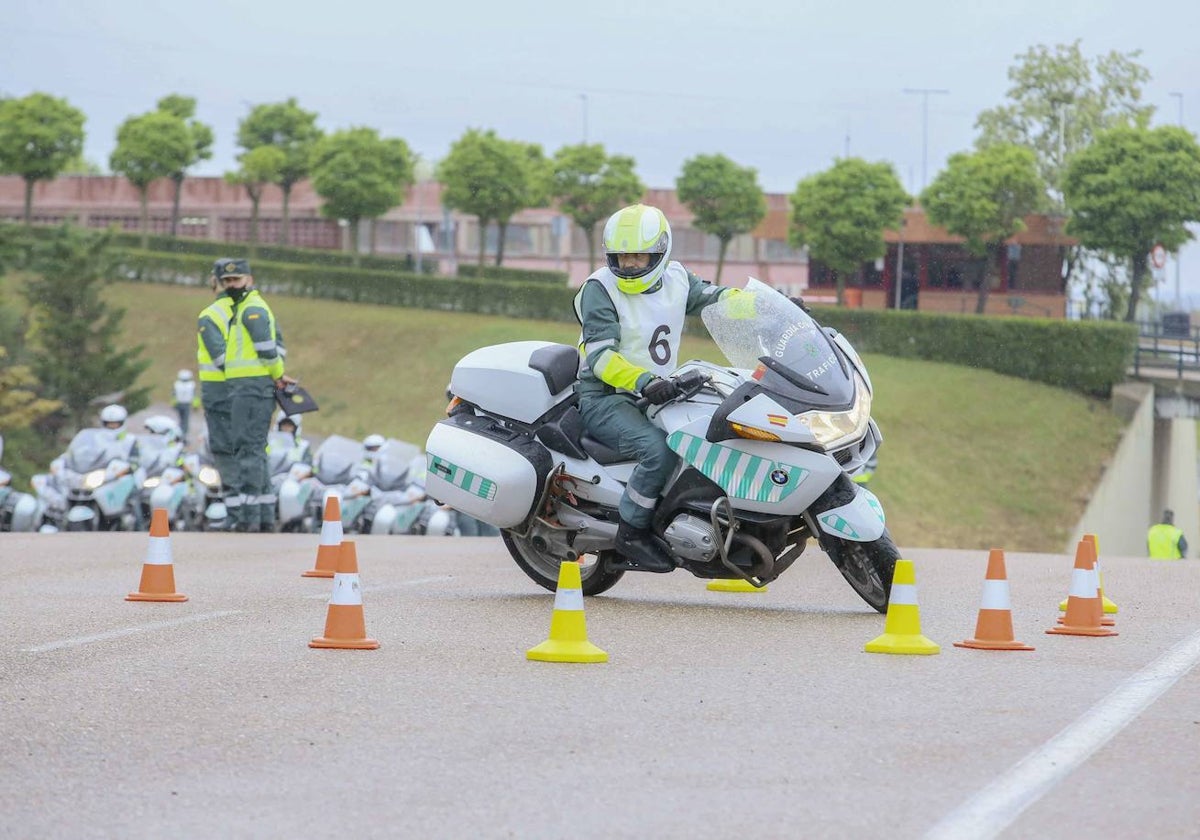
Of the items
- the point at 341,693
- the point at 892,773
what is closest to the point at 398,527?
the point at 341,693

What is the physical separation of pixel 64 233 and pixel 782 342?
114 feet

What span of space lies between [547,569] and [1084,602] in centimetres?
280

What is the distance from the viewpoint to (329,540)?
11578 mm

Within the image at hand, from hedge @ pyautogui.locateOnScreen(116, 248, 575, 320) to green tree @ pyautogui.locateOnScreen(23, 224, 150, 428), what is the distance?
19861 millimetres

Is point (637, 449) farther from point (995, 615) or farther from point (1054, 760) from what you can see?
point (1054, 760)

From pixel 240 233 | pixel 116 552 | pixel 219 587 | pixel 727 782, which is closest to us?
pixel 727 782

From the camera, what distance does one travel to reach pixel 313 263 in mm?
76562

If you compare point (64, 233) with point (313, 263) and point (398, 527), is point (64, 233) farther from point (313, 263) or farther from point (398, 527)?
point (313, 263)

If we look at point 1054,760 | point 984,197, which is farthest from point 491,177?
point 1054,760

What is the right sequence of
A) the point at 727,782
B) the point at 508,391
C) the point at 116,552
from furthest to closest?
the point at 116,552 → the point at 508,391 → the point at 727,782

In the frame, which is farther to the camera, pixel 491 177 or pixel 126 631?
pixel 491 177

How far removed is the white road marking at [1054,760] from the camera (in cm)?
519

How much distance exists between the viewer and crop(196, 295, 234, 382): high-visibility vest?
631 inches

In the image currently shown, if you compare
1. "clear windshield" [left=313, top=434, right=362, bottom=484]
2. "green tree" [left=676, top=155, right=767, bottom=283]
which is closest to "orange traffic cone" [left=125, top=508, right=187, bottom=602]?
"clear windshield" [left=313, top=434, right=362, bottom=484]
